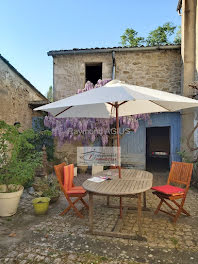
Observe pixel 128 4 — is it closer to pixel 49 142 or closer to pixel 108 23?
pixel 108 23

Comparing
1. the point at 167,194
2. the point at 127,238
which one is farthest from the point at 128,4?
the point at 127,238

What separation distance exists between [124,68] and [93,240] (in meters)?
6.52

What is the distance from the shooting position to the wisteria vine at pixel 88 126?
7.10 meters

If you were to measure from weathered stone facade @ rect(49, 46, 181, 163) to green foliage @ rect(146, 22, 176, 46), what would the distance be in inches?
289

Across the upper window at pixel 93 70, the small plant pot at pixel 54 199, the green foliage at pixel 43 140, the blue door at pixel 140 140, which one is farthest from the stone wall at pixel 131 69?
the small plant pot at pixel 54 199

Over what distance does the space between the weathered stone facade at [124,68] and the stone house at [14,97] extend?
1.32 meters

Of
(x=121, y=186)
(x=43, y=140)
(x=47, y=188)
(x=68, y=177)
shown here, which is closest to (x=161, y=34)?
(x=43, y=140)

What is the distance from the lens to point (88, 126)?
725cm

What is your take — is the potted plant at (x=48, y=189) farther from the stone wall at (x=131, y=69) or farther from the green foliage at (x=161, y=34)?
the green foliage at (x=161, y=34)

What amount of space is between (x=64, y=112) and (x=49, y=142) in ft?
15.2

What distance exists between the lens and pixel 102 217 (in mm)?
3398

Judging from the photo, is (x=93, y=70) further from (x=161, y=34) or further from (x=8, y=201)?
(x=161, y=34)

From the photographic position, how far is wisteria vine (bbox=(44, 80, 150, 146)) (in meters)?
7.10

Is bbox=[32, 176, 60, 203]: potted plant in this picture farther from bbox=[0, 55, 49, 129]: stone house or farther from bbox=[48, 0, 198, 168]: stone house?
bbox=[0, 55, 49, 129]: stone house
